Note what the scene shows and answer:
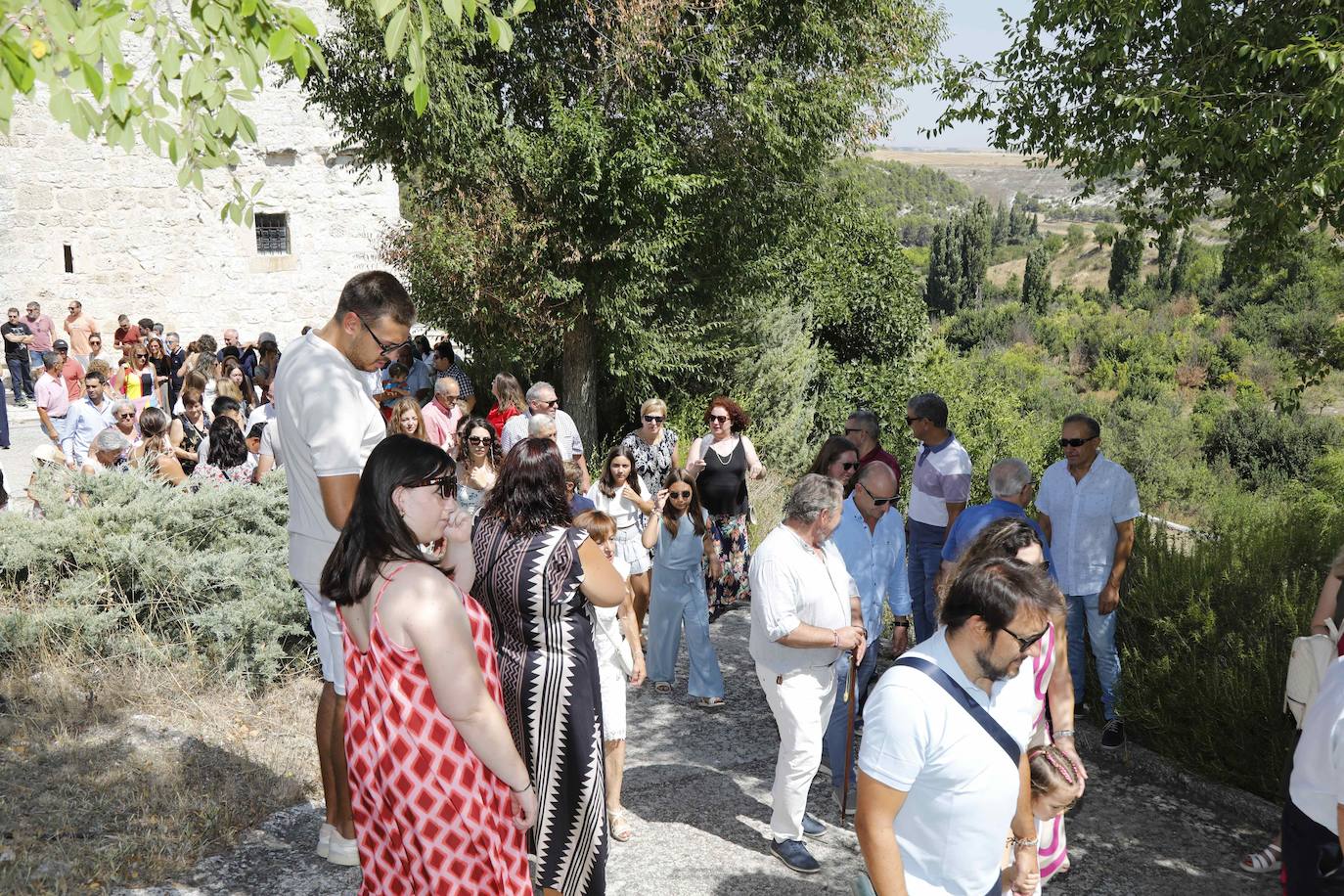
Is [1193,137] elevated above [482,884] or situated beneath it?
elevated above

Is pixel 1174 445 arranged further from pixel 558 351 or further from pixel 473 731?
pixel 473 731

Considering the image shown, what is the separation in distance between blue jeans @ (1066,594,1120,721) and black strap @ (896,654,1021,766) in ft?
11.5

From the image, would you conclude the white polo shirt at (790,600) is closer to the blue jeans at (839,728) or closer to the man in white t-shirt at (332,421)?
the blue jeans at (839,728)

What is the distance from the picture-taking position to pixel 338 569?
9.74 ft

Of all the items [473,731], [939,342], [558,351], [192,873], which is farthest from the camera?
[939,342]

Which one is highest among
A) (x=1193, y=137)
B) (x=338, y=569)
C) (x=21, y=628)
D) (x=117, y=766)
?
(x=1193, y=137)

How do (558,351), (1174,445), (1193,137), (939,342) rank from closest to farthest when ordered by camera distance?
(1193,137) → (558,351) → (939,342) → (1174,445)

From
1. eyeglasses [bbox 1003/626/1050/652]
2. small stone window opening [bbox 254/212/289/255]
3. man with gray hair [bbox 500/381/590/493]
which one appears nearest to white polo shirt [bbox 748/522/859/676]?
eyeglasses [bbox 1003/626/1050/652]

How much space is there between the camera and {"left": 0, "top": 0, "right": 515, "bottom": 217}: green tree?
272 centimetres

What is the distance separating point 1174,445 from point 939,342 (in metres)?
14.1

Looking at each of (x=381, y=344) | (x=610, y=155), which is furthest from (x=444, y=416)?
(x=381, y=344)

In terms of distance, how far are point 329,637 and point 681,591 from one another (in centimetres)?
324

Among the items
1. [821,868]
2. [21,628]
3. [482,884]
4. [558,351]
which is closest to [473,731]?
[482,884]

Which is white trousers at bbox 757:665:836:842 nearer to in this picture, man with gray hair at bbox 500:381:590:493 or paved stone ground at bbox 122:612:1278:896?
paved stone ground at bbox 122:612:1278:896
